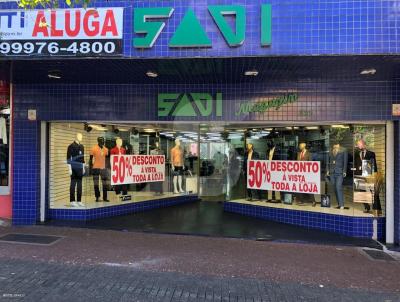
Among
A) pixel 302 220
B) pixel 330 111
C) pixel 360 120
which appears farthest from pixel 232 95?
pixel 302 220

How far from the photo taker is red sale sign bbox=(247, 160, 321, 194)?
8.98 meters

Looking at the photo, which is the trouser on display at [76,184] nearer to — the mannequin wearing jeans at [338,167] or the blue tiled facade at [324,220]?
the blue tiled facade at [324,220]

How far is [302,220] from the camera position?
8883 millimetres

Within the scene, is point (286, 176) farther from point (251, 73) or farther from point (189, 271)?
point (189, 271)

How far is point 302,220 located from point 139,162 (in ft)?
14.9

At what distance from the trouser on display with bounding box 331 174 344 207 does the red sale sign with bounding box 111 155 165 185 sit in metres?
4.90

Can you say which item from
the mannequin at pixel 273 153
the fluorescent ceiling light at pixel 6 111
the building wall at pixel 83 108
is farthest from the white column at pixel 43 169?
the mannequin at pixel 273 153

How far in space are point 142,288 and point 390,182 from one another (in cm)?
553

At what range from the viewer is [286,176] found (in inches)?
368

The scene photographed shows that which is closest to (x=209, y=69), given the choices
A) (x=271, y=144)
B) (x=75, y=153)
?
(x=271, y=144)

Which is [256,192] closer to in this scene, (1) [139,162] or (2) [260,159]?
(2) [260,159]

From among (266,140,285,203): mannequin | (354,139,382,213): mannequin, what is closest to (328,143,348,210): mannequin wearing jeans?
(354,139,382,213): mannequin

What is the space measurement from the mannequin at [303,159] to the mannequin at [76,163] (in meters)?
5.33

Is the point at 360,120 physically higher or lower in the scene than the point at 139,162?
higher
